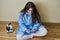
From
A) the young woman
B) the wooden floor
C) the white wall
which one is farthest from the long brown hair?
the wooden floor

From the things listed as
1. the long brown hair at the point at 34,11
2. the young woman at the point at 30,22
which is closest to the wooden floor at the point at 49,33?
the young woman at the point at 30,22

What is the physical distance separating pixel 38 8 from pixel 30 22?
28cm

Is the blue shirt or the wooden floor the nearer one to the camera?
the wooden floor

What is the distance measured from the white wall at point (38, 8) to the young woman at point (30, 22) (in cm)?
13

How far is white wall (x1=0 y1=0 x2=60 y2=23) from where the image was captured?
2.13 meters

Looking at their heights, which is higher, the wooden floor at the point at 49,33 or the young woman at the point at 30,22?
the young woman at the point at 30,22

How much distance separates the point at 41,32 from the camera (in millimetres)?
1906

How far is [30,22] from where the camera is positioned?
6.68ft

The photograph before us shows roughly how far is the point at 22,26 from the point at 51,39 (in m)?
0.45

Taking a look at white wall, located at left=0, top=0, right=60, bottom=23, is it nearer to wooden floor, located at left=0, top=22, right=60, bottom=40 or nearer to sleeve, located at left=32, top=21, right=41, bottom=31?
wooden floor, located at left=0, top=22, right=60, bottom=40

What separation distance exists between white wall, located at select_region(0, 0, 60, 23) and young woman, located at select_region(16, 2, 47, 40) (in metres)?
0.13

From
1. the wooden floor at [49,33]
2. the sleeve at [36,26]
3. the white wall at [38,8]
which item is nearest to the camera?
the wooden floor at [49,33]

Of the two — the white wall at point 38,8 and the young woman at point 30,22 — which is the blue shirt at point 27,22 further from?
the white wall at point 38,8

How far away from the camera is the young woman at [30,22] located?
6.27 ft
